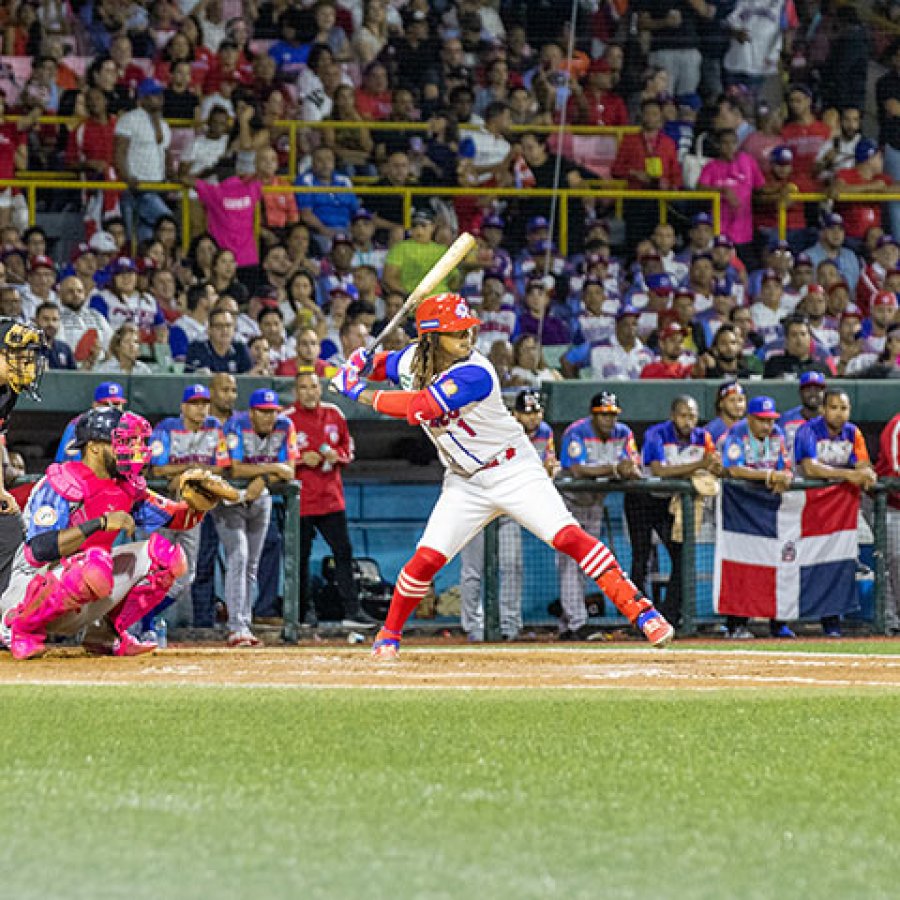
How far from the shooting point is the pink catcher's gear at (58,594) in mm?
8031

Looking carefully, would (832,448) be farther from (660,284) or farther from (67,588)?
(67,588)

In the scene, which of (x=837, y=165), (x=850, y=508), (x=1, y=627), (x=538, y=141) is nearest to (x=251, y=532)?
(x=1, y=627)

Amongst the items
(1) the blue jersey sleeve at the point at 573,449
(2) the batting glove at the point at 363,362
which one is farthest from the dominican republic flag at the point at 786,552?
(2) the batting glove at the point at 363,362

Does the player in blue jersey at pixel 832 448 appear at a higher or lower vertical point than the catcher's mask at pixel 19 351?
lower

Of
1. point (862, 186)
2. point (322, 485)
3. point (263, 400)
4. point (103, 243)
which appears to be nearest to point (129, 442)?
point (263, 400)

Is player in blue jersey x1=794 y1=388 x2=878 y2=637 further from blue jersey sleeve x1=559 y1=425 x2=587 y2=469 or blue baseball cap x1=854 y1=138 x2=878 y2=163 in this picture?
blue baseball cap x1=854 y1=138 x2=878 y2=163

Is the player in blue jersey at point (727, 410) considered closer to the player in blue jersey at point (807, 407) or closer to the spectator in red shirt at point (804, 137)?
the player in blue jersey at point (807, 407)

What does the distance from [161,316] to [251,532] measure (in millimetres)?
2779

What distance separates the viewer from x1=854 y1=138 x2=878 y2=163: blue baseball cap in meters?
16.6

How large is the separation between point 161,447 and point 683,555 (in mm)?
3339

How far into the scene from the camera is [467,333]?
8266 mm

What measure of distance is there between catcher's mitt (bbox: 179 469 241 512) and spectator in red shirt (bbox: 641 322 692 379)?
531cm

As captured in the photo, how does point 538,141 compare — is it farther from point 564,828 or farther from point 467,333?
point 564,828

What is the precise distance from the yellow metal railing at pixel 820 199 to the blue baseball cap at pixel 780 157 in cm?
31
